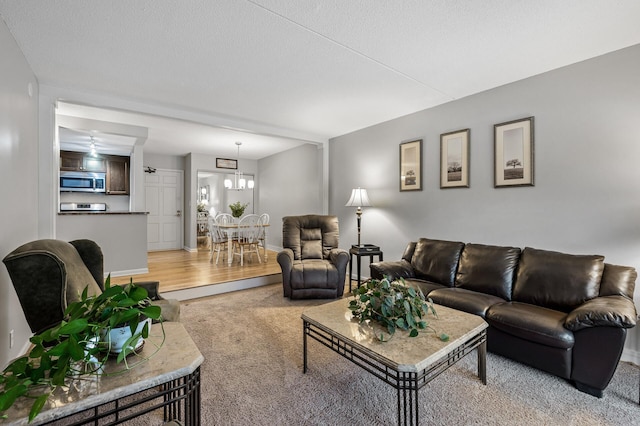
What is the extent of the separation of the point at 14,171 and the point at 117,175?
4.43m

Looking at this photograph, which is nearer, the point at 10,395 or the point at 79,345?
the point at 10,395

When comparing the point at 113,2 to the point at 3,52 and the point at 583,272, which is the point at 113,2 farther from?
the point at 583,272

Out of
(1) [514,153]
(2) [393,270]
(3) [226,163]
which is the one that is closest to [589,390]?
(2) [393,270]

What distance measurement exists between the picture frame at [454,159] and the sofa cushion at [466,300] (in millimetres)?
1306

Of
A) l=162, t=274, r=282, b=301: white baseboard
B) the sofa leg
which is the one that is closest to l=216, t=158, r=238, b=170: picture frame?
l=162, t=274, r=282, b=301: white baseboard

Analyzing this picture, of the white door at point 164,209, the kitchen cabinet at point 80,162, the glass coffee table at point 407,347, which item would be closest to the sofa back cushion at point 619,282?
the glass coffee table at point 407,347

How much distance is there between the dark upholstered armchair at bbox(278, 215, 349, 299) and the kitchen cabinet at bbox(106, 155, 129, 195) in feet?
13.6

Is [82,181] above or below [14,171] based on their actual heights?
above

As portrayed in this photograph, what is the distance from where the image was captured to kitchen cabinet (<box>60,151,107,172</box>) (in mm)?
5632

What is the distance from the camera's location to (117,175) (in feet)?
19.9

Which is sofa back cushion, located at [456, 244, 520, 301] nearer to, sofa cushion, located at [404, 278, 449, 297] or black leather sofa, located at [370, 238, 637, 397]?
black leather sofa, located at [370, 238, 637, 397]

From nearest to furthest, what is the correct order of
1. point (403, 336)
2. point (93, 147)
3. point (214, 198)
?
point (403, 336) → point (93, 147) → point (214, 198)

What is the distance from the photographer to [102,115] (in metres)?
4.10

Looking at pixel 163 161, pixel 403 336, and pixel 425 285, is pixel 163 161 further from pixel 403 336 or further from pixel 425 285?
pixel 403 336
